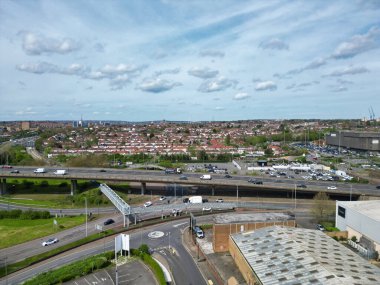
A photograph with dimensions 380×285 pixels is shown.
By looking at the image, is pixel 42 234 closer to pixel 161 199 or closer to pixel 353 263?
pixel 161 199

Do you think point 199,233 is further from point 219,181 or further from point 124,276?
point 219,181

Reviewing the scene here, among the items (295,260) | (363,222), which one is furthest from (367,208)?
(295,260)

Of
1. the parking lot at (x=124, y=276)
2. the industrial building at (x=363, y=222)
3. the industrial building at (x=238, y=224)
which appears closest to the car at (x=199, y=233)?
the industrial building at (x=238, y=224)

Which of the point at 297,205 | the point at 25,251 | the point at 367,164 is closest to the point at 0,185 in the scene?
the point at 25,251

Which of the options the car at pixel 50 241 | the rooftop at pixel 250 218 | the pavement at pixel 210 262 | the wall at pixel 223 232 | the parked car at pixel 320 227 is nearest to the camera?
the pavement at pixel 210 262

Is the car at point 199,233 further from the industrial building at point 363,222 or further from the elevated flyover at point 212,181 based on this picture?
the elevated flyover at point 212,181

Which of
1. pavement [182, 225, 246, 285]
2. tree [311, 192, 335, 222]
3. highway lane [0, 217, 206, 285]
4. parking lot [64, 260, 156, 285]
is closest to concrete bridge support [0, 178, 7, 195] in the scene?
highway lane [0, 217, 206, 285]
